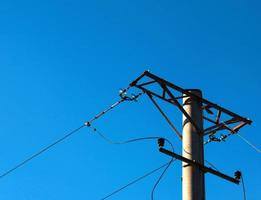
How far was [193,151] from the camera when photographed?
41.7 feet

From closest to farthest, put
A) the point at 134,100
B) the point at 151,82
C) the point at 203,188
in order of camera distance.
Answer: the point at 203,188
the point at 151,82
the point at 134,100

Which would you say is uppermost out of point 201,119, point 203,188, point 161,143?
point 201,119

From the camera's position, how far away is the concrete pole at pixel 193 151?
12.2 m

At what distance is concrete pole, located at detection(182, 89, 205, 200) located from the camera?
39.9 ft

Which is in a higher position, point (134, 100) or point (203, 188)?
point (134, 100)

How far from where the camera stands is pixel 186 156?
41.7 feet

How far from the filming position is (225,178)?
13016 mm

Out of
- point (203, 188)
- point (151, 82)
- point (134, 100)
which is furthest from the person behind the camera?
point (134, 100)

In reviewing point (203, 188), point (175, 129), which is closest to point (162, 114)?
point (175, 129)

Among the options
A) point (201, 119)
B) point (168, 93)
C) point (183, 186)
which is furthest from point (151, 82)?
point (183, 186)

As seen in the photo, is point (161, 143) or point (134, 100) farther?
point (134, 100)

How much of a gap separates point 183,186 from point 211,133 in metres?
2.13

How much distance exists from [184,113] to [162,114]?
585 millimetres

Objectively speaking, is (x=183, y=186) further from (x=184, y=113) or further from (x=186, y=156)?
(x=184, y=113)
